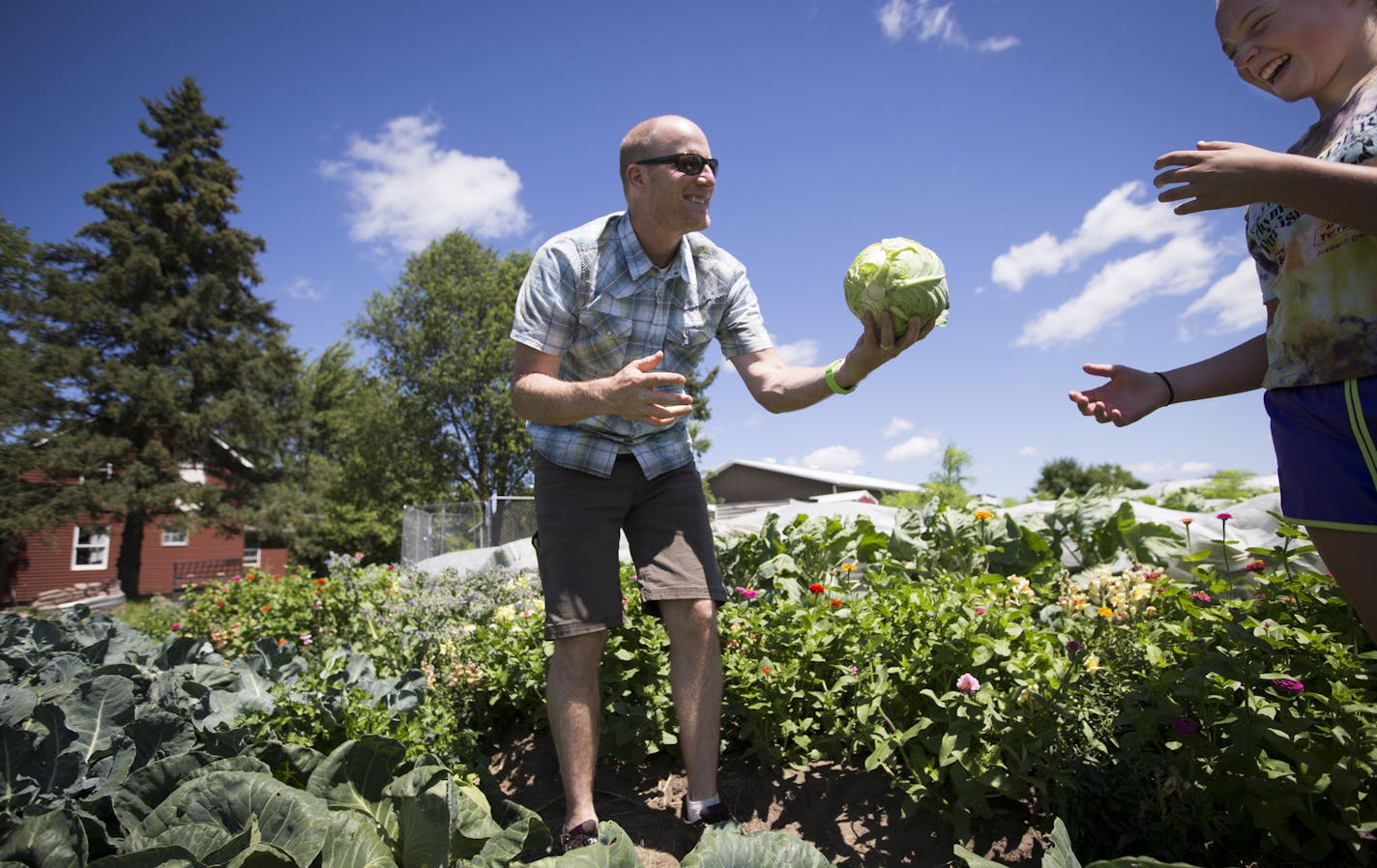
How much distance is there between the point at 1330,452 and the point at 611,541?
1881 mm

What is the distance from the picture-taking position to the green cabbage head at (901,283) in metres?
2.22

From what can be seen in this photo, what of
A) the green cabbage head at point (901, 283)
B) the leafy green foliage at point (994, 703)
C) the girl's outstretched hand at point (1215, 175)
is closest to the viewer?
the girl's outstretched hand at point (1215, 175)

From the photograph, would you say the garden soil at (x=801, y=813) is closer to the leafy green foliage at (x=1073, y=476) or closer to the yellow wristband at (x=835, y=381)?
the yellow wristband at (x=835, y=381)

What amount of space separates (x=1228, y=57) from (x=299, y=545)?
1129 inches

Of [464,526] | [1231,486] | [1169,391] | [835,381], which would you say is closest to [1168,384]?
[1169,391]

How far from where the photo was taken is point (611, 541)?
8.25 ft

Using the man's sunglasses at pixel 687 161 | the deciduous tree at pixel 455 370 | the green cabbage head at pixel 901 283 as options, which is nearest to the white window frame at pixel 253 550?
the deciduous tree at pixel 455 370

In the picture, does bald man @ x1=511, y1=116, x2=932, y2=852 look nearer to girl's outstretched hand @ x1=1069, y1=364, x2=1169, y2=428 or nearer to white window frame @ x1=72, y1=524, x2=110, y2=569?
girl's outstretched hand @ x1=1069, y1=364, x2=1169, y2=428

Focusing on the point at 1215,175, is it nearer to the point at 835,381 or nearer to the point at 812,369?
the point at 835,381

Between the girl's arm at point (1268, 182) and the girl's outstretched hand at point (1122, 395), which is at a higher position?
the girl's arm at point (1268, 182)

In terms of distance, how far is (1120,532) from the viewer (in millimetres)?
4121

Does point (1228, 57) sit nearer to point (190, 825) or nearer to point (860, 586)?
point (190, 825)

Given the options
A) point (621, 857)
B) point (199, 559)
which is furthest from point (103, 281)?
point (621, 857)

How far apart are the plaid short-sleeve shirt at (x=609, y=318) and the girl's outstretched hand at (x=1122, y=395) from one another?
1283 mm
